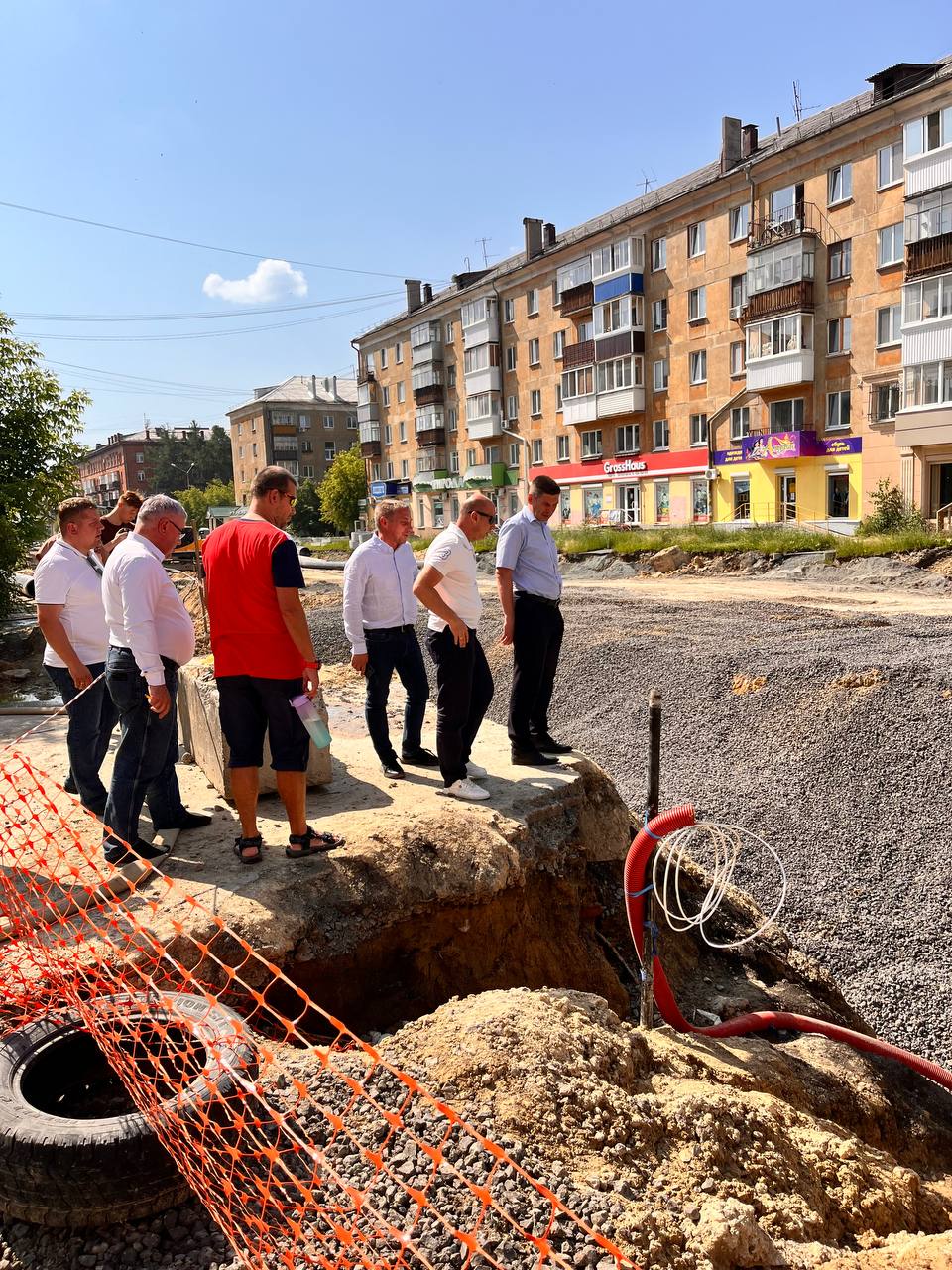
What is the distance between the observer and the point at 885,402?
28.7 m

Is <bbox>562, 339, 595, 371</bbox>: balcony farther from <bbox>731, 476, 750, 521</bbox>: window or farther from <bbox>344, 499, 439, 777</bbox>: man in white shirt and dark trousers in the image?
<bbox>344, 499, 439, 777</bbox>: man in white shirt and dark trousers

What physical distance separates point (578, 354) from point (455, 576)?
126 feet

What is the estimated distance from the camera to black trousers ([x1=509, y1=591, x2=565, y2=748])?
5.76 metres

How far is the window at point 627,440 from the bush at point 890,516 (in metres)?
13.0

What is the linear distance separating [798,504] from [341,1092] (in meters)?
31.8

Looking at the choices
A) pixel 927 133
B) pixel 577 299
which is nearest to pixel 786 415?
pixel 927 133

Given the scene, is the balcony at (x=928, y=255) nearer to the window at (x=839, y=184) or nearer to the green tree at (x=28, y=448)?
the window at (x=839, y=184)

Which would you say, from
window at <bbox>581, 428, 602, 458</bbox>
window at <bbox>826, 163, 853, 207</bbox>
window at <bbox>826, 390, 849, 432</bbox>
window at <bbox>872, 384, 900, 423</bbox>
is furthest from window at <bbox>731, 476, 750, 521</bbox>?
window at <bbox>826, 163, 853, 207</bbox>

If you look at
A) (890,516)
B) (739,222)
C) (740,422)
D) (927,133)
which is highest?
(927,133)

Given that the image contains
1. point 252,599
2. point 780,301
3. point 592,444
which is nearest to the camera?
point 252,599

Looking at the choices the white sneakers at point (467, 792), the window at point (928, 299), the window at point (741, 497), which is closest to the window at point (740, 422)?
the window at point (741, 497)

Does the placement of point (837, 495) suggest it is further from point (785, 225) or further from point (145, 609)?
point (145, 609)

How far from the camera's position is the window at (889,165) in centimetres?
2766

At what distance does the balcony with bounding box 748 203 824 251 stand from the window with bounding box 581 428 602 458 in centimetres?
1096
